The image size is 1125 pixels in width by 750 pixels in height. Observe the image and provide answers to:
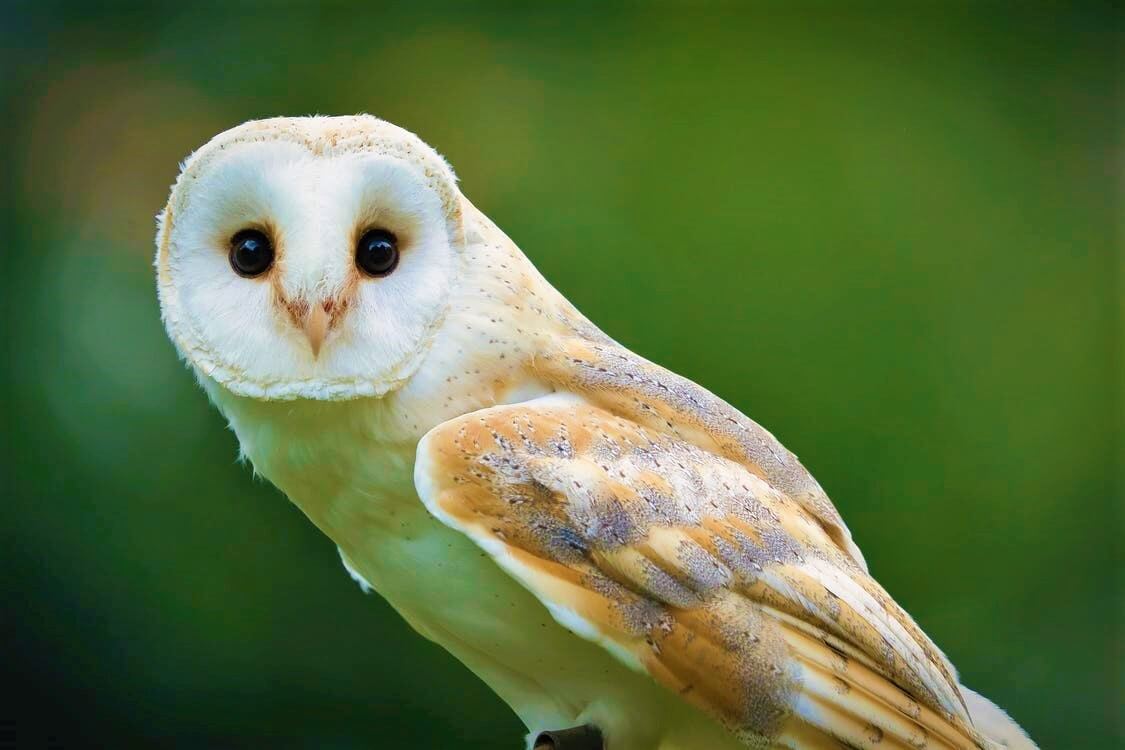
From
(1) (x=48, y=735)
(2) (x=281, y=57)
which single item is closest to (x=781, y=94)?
(2) (x=281, y=57)

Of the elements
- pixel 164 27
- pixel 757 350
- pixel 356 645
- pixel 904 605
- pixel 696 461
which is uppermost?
pixel 164 27

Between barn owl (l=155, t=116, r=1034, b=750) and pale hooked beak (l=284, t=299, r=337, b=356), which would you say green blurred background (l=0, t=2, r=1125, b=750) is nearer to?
barn owl (l=155, t=116, r=1034, b=750)

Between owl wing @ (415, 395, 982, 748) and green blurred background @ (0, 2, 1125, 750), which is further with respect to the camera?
green blurred background @ (0, 2, 1125, 750)

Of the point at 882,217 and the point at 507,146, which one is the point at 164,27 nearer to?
the point at 507,146

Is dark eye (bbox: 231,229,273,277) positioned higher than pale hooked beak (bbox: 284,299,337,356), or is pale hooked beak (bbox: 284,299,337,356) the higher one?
dark eye (bbox: 231,229,273,277)

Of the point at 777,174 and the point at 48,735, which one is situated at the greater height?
the point at 777,174

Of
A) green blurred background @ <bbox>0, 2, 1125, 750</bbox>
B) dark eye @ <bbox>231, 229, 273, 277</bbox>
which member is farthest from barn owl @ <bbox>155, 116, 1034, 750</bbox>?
green blurred background @ <bbox>0, 2, 1125, 750</bbox>

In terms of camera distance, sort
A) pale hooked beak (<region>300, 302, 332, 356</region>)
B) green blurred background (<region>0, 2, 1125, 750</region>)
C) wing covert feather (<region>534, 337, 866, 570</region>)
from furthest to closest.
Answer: green blurred background (<region>0, 2, 1125, 750</region>) < wing covert feather (<region>534, 337, 866, 570</region>) < pale hooked beak (<region>300, 302, 332, 356</region>)

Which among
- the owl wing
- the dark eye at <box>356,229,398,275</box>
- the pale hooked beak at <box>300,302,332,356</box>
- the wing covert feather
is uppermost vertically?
the dark eye at <box>356,229,398,275</box>
